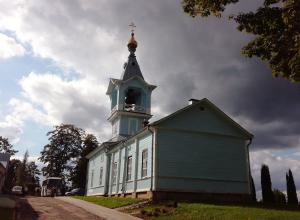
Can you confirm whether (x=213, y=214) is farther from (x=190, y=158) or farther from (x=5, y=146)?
(x=5, y=146)

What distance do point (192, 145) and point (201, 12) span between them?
11.9 m

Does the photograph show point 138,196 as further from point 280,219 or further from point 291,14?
point 291,14

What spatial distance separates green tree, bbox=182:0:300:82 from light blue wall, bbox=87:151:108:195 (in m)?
22.5

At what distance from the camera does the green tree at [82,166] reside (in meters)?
57.9

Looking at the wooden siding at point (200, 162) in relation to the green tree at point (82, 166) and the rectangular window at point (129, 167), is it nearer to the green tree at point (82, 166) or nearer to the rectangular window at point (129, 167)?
the rectangular window at point (129, 167)

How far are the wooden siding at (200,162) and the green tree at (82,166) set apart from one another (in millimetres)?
37402

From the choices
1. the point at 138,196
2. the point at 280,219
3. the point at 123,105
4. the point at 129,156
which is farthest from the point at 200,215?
the point at 123,105

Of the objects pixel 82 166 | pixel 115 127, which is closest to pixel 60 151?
pixel 82 166

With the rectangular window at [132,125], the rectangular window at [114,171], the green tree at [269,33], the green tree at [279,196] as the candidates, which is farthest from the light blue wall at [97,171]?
the green tree at [269,33]

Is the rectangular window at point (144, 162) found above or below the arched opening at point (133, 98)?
below

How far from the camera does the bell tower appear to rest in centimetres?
3531

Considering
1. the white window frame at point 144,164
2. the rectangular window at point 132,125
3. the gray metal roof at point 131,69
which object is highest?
the gray metal roof at point 131,69

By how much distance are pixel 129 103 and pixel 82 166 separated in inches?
999

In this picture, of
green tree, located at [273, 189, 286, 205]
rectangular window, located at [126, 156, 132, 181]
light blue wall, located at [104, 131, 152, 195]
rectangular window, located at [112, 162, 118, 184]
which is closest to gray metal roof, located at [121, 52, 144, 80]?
light blue wall, located at [104, 131, 152, 195]
